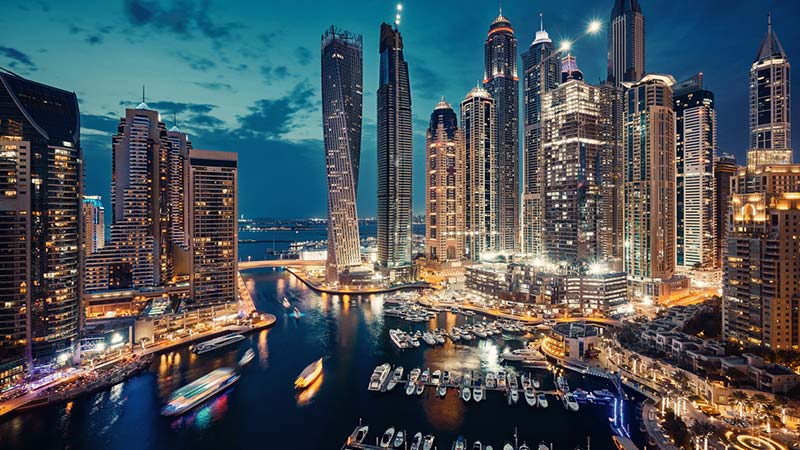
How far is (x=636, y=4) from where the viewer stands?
370 feet

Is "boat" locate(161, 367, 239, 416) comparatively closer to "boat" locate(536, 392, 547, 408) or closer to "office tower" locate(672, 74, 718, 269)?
"boat" locate(536, 392, 547, 408)

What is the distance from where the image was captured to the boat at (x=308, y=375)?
128 feet

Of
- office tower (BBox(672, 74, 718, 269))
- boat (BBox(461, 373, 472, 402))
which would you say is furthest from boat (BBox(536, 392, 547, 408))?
office tower (BBox(672, 74, 718, 269))

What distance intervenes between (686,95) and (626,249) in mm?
39758

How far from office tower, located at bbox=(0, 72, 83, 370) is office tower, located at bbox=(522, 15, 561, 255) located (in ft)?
307

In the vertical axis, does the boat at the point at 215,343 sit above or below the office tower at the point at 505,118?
below

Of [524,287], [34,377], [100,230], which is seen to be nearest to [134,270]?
[34,377]

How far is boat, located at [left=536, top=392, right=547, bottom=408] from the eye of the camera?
114 feet

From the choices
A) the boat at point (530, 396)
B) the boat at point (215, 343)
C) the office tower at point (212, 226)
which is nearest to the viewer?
the boat at point (530, 396)

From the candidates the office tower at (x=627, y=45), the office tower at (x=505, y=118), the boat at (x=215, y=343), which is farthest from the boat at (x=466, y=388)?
the office tower at (x=627, y=45)

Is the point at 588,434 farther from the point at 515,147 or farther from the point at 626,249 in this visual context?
the point at 515,147

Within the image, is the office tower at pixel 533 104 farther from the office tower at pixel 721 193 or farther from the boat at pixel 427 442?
the boat at pixel 427 442

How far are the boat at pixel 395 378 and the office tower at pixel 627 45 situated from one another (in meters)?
104

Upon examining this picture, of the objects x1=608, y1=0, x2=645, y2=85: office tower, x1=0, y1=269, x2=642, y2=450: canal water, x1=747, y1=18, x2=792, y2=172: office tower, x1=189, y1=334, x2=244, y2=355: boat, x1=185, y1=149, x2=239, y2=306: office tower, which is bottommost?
x1=0, y1=269, x2=642, y2=450: canal water
